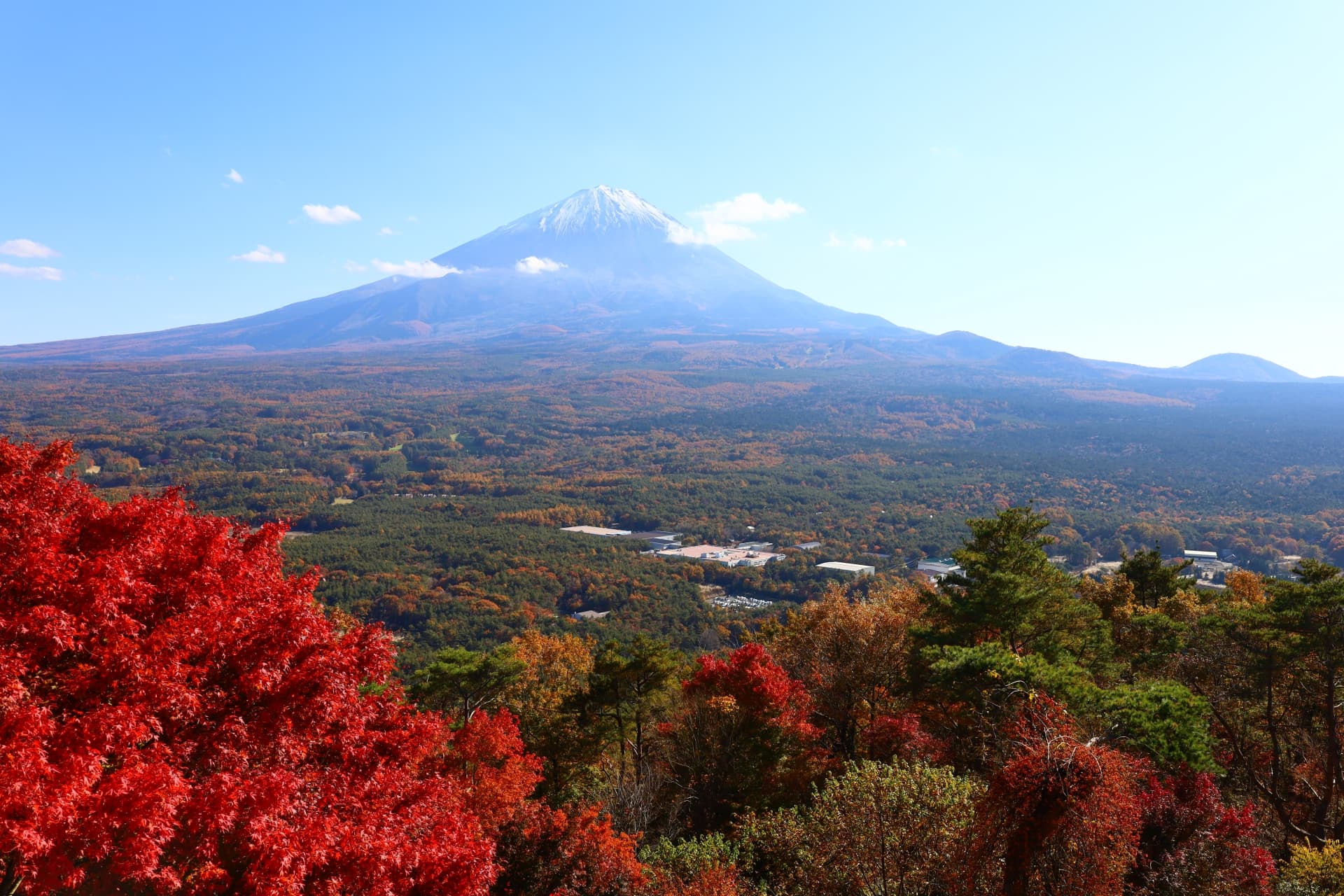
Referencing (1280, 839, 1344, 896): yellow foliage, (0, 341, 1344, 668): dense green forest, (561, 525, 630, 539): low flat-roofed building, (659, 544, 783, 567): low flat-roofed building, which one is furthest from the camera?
(561, 525, 630, 539): low flat-roofed building

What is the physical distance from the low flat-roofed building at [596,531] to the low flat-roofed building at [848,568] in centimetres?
2535

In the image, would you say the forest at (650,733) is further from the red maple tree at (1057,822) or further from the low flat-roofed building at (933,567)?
the low flat-roofed building at (933,567)

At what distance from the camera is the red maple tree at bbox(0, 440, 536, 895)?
5.76 metres

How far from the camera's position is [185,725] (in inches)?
282

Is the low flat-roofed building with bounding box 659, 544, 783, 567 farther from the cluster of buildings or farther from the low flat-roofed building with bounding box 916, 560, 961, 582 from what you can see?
the low flat-roofed building with bounding box 916, 560, 961, 582

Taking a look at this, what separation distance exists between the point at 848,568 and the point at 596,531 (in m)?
32.2

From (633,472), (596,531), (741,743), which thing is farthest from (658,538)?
(741,743)

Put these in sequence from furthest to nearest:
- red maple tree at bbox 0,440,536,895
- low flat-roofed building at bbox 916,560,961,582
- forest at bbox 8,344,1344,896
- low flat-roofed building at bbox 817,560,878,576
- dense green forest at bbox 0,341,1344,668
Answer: low flat-roofed building at bbox 916,560,961,582
low flat-roofed building at bbox 817,560,878,576
dense green forest at bbox 0,341,1344,668
forest at bbox 8,344,1344,896
red maple tree at bbox 0,440,536,895

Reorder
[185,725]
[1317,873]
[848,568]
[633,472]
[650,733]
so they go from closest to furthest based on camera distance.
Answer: [185,725] → [1317,873] → [650,733] → [848,568] → [633,472]

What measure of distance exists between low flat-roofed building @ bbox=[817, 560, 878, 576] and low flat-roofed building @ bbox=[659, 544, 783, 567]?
5593 millimetres

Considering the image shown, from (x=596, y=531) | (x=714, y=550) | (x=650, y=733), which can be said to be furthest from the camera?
(x=596, y=531)

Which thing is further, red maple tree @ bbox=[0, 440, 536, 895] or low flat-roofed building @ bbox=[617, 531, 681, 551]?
low flat-roofed building @ bbox=[617, 531, 681, 551]

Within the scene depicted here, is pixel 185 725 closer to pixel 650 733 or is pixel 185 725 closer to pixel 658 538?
pixel 650 733

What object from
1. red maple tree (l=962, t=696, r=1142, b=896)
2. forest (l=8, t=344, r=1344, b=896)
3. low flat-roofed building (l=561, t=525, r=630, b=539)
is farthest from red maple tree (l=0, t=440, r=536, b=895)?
low flat-roofed building (l=561, t=525, r=630, b=539)
